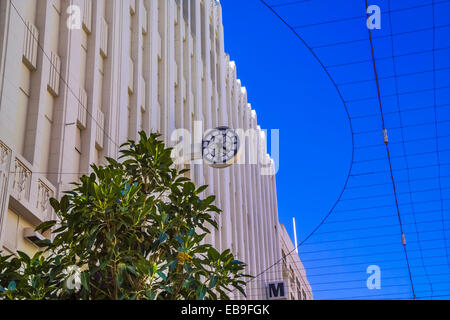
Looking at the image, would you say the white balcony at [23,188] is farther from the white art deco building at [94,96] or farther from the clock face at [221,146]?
the clock face at [221,146]

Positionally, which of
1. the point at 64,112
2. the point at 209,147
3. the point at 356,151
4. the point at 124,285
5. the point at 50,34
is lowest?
the point at 124,285

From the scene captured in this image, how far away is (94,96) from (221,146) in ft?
10.8

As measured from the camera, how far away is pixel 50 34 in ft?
41.5

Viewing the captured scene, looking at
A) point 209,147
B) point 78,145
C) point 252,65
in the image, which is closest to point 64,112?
point 78,145

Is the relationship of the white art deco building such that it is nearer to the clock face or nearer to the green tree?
the clock face

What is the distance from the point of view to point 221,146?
11938mm

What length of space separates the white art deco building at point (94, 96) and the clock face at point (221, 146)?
411mm

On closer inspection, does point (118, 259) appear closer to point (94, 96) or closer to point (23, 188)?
point (23, 188)

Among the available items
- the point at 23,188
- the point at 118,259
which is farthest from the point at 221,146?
the point at 118,259

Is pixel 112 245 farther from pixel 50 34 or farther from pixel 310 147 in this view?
pixel 50 34

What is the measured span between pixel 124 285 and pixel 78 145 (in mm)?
7445

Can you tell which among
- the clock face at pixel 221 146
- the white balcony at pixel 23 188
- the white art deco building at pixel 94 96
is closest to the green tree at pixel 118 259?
the white balcony at pixel 23 188

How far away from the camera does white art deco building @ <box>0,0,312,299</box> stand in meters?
10.9

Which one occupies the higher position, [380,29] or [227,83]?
[227,83]
